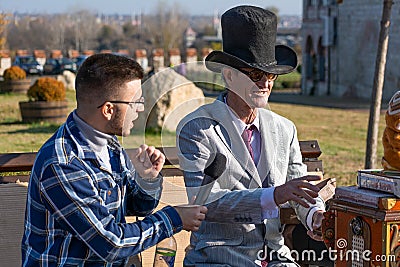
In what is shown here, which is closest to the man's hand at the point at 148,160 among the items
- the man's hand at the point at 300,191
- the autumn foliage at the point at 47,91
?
the man's hand at the point at 300,191

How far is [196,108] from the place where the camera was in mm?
3506

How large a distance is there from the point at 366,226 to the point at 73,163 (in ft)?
3.62

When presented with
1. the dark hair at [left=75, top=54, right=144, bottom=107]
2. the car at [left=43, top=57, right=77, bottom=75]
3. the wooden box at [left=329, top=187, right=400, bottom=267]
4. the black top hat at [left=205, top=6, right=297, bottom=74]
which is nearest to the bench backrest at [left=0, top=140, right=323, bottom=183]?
the black top hat at [left=205, top=6, right=297, bottom=74]

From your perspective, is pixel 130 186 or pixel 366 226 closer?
pixel 366 226

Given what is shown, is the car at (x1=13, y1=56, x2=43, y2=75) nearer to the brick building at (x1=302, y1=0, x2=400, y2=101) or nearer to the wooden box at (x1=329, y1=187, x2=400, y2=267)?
the brick building at (x1=302, y1=0, x2=400, y2=101)

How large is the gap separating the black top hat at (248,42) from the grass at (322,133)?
3577 mm

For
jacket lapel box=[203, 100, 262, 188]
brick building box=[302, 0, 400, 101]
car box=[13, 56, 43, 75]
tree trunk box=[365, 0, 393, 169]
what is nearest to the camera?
jacket lapel box=[203, 100, 262, 188]

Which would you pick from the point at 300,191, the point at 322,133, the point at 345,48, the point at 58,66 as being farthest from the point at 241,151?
the point at 58,66

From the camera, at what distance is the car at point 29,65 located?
3869 centimetres

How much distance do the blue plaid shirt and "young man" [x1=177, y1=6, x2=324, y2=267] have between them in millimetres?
411

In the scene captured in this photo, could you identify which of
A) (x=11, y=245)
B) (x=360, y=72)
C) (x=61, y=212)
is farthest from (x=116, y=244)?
(x=360, y=72)

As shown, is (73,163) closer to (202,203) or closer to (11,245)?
(202,203)

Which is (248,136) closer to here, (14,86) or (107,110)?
(107,110)

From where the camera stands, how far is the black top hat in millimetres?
3322
